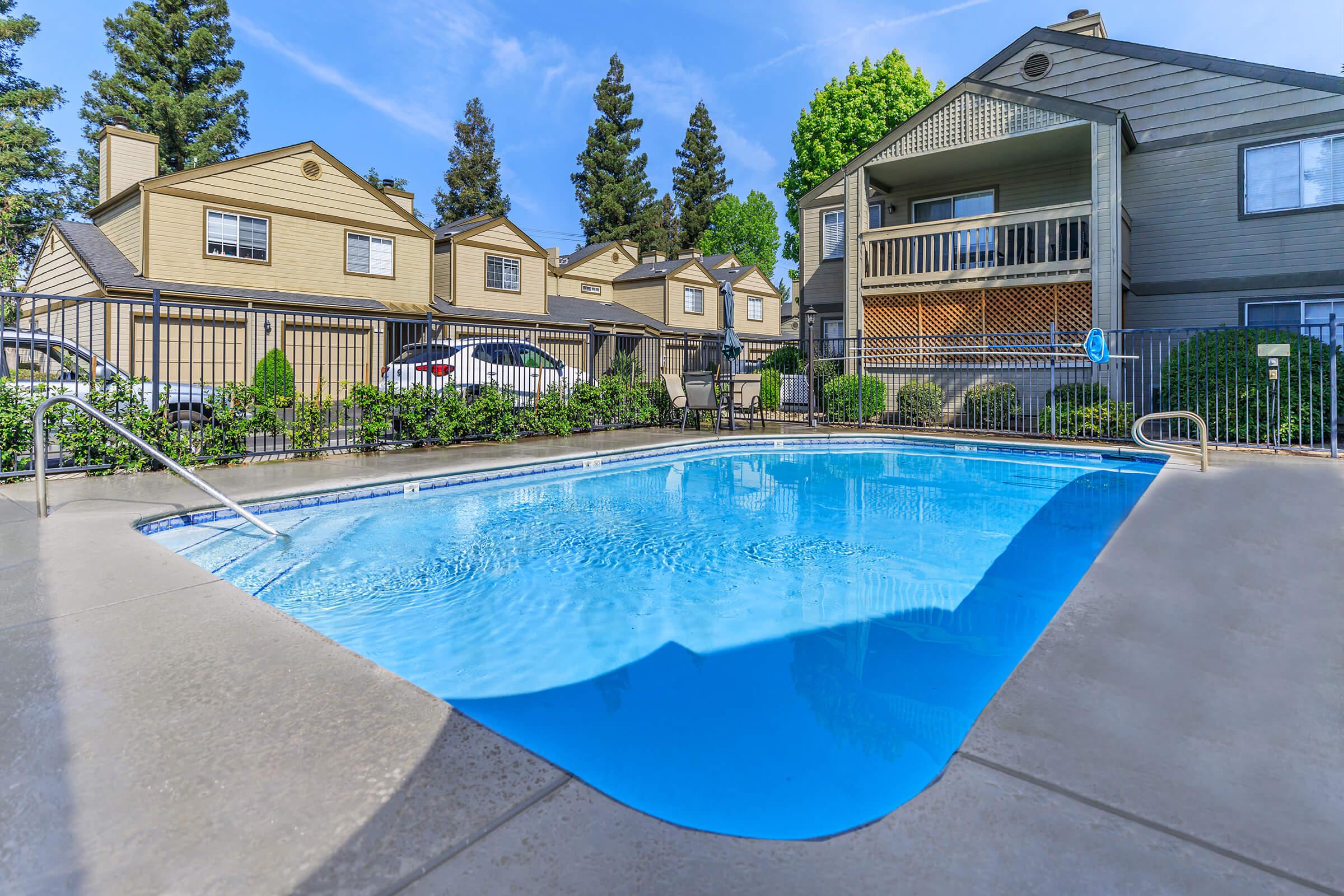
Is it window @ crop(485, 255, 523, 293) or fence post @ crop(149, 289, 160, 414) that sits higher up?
window @ crop(485, 255, 523, 293)

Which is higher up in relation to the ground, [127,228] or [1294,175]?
[127,228]

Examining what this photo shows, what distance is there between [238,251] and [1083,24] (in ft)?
68.3

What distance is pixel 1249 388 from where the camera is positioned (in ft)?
32.6

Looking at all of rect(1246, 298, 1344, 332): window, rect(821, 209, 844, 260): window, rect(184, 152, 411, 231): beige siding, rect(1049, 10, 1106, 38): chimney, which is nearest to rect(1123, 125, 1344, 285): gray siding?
rect(1246, 298, 1344, 332): window

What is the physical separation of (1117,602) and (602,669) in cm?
234

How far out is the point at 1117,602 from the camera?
3219 millimetres

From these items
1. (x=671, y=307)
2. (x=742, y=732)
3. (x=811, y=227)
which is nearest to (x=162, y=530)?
(x=742, y=732)

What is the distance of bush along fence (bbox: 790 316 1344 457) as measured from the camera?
9648mm

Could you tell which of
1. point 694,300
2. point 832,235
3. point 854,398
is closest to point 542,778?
point 854,398

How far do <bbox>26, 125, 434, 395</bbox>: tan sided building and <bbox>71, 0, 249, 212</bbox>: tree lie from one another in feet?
44.6

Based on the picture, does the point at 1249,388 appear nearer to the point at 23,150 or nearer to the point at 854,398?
the point at 854,398

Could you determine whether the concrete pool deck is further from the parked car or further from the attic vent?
the attic vent

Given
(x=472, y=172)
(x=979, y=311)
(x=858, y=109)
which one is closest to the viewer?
(x=979, y=311)

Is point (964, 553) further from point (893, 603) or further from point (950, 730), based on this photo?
point (950, 730)
